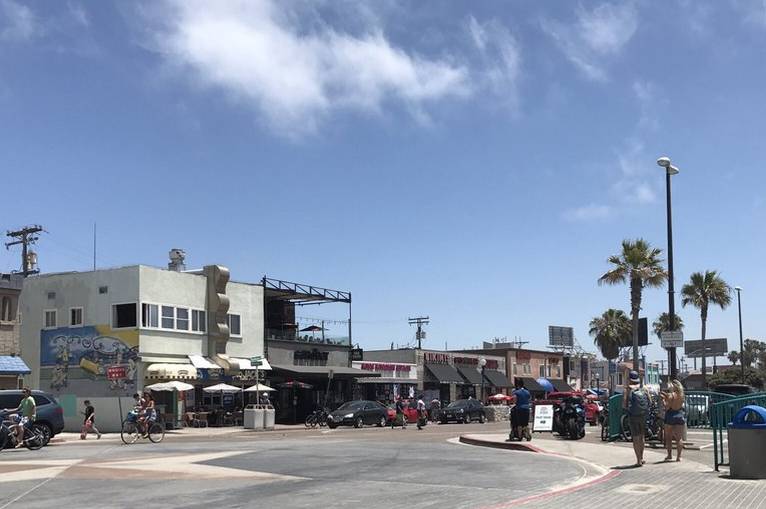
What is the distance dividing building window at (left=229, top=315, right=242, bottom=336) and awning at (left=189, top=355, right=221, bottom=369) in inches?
114

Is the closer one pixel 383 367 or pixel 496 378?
pixel 383 367

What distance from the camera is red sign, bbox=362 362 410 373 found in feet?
187

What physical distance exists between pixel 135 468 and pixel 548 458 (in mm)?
8720

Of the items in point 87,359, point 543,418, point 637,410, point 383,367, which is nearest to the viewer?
point 637,410

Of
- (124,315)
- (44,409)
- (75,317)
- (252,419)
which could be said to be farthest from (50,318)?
(44,409)

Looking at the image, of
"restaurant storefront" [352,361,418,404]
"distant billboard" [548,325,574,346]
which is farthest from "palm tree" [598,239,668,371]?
"distant billboard" [548,325,574,346]

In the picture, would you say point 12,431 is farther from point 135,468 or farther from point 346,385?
point 346,385

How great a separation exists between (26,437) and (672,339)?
18.2 metres

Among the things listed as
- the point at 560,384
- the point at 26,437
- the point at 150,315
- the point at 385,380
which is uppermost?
the point at 150,315

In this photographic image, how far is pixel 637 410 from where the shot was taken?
1536 cm

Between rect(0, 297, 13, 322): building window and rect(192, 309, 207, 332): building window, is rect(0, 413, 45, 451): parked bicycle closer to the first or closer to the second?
rect(192, 309, 207, 332): building window

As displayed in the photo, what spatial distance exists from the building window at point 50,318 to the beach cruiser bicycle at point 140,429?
1780 centimetres

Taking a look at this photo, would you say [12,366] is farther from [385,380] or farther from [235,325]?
[385,380]

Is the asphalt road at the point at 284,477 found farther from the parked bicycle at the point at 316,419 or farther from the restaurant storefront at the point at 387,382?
the restaurant storefront at the point at 387,382
